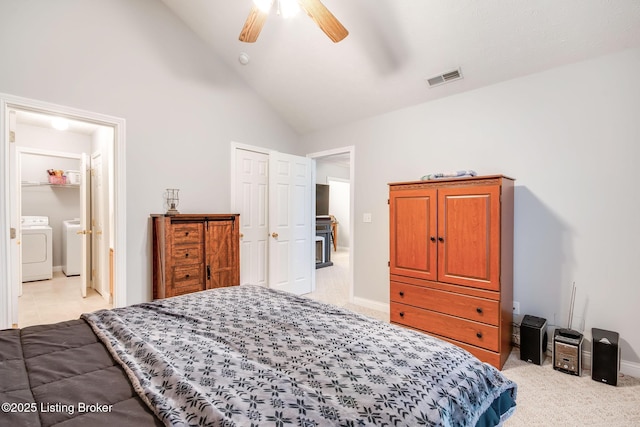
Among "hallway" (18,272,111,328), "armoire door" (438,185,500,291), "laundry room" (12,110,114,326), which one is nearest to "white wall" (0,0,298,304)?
"laundry room" (12,110,114,326)

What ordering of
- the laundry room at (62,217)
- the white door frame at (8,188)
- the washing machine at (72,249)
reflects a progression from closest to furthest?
the white door frame at (8,188)
the laundry room at (62,217)
the washing machine at (72,249)

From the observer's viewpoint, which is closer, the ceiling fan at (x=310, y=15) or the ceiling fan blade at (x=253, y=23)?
the ceiling fan at (x=310, y=15)

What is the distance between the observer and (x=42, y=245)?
5.06 meters

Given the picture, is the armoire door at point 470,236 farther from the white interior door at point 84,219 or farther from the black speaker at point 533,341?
the white interior door at point 84,219

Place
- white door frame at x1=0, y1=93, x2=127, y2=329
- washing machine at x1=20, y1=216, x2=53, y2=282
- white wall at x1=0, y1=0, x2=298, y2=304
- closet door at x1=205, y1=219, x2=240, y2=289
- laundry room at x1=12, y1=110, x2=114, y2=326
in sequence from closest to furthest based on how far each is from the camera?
white door frame at x1=0, y1=93, x2=127, y2=329 → white wall at x1=0, y1=0, x2=298, y2=304 → closet door at x1=205, y1=219, x2=240, y2=289 → laundry room at x1=12, y1=110, x2=114, y2=326 → washing machine at x1=20, y1=216, x2=53, y2=282

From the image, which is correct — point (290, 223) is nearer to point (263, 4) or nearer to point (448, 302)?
point (448, 302)

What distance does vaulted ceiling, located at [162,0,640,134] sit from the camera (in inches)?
87.2

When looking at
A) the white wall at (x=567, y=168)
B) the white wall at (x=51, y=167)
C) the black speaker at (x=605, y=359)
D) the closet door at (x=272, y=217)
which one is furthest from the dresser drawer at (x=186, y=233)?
the white wall at (x=51, y=167)

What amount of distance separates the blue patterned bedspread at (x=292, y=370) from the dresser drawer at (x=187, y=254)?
1402mm

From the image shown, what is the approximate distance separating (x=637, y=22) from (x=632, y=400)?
8.52 ft

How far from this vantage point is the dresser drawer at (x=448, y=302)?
2353 mm

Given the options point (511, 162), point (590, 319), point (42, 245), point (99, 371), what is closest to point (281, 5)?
point (99, 371)

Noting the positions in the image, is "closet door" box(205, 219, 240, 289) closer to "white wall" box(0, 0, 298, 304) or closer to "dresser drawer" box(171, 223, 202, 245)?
"dresser drawer" box(171, 223, 202, 245)

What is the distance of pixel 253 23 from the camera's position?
2.09 meters
